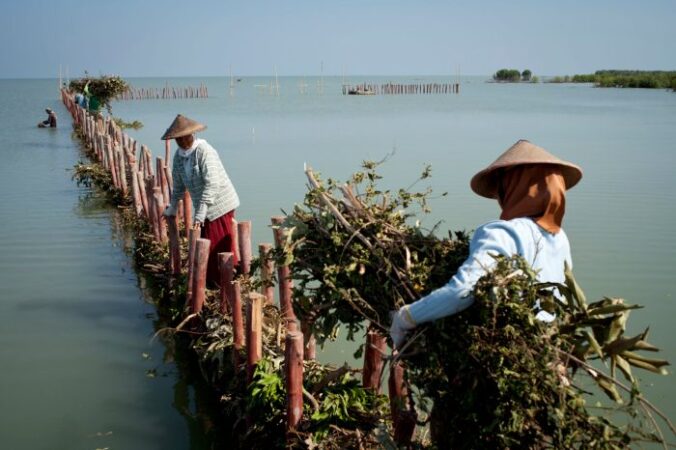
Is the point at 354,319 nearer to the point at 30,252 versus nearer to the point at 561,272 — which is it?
the point at 561,272

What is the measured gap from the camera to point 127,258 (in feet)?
29.4

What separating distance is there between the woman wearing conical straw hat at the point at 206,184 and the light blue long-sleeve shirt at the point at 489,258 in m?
3.68

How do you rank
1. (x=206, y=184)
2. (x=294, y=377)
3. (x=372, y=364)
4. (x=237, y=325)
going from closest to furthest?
(x=294, y=377) < (x=372, y=364) < (x=237, y=325) < (x=206, y=184)

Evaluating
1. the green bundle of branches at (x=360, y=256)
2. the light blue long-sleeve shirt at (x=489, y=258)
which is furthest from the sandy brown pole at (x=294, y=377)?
the light blue long-sleeve shirt at (x=489, y=258)

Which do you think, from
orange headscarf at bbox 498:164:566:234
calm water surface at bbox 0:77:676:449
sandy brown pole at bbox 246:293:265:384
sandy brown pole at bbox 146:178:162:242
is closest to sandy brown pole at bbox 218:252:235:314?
sandy brown pole at bbox 246:293:265:384

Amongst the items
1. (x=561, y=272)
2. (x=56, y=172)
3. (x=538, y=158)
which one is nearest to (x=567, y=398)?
(x=561, y=272)

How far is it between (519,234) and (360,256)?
726mm

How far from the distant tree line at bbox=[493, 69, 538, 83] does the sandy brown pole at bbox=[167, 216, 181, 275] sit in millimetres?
129748

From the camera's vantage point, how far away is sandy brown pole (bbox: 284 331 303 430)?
3.46 metres

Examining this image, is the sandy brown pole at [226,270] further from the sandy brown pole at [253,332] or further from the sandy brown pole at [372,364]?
the sandy brown pole at [372,364]

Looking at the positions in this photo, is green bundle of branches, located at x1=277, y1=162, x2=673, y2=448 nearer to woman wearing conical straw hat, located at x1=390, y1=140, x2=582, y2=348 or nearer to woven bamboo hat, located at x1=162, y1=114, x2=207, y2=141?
woman wearing conical straw hat, located at x1=390, y1=140, x2=582, y2=348

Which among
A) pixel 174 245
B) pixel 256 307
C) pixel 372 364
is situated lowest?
pixel 372 364

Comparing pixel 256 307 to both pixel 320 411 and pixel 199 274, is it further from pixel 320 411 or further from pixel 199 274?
pixel 199 274

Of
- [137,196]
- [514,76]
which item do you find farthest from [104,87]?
[514,76]
